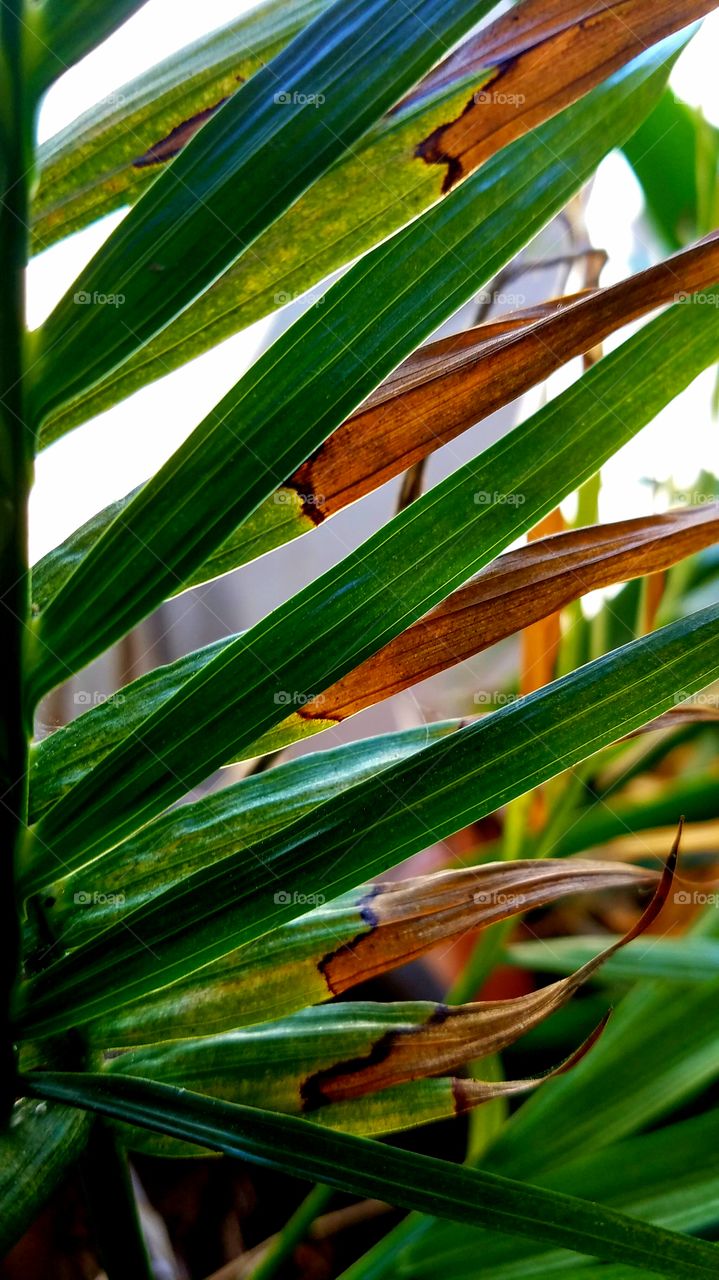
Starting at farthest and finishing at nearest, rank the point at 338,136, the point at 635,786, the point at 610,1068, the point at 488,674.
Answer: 1. the point at 488,674
2. the point at 635,786
3. the point at 610,1068
4. the point at 338,136

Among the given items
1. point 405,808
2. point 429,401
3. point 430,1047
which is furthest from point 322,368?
point 430,1047

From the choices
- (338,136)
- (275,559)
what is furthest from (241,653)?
(275,559)

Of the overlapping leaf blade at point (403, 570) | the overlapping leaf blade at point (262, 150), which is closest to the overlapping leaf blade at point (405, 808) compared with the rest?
the overlapping leaf blade at point (403, 570)

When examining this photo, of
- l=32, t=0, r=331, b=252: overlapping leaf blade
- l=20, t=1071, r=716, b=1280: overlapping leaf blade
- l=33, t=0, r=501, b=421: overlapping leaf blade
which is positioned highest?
l=32, t=0, r=331, b=252: overlapping leaf blade

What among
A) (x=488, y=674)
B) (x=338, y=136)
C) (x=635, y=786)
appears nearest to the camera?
(x=338, y=136)

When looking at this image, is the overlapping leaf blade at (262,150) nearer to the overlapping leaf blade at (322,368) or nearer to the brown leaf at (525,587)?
the overlapping leaf blade at (322,368)

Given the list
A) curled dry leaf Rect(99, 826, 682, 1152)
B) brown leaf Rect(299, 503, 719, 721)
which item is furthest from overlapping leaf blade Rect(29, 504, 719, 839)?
curled dry leaf Rect(99, 826, 682, 1152)

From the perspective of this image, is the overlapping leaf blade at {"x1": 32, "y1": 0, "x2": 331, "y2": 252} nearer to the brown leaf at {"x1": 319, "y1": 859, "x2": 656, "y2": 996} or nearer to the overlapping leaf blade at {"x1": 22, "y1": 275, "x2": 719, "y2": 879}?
the overlapping leaf blade at {"x1": 22, "y1": 275, "x2": 719, "y2": 879}

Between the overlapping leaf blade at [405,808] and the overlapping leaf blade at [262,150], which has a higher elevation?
the overlapping leaf blade at [262,150]

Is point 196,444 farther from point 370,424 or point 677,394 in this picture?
point 677,394

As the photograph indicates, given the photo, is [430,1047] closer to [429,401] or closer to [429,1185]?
[429,1185]

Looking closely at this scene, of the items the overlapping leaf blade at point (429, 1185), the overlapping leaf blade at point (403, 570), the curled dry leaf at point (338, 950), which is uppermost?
the overlapping leaf blade at point (403, 570)
